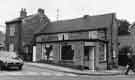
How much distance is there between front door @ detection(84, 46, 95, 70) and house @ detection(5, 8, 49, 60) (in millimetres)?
9942

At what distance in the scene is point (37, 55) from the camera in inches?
1030

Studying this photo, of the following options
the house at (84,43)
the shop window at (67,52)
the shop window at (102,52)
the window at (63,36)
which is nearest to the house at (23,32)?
the house at (84,43)

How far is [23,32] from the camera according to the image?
30.4 meters

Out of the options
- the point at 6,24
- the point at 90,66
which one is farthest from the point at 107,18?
the point at 6,24

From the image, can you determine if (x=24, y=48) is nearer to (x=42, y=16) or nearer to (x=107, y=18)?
(x=42, y=16)

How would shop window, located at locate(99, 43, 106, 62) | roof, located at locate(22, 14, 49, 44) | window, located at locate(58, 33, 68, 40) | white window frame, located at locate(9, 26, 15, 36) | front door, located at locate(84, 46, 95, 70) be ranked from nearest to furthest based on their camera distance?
front door, located at locate(84, 46, 95, 70) → shop window, located at locate(99, 43, 106, 62) → window, located at locate(58, 33, 68, 40) → roof, located at locate(22, 14, 49, 44) → white window frame, located at locate(9, 26, 15, 36)

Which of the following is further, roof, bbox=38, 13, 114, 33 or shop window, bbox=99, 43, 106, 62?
roof, bbox=38, 13, 114, 33

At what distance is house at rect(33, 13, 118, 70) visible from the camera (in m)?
21.5

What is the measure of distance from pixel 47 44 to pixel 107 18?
854 cm

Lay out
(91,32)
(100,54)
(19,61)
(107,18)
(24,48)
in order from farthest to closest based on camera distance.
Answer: (24,48) < (107,18) < (91,32) < (100,54) < (19,61)

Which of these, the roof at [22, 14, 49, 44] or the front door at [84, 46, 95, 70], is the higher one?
the roof at [22, 14, 49, 44]

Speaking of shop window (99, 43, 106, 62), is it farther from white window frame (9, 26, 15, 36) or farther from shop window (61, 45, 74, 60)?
white window frame (9, 26, 15, 36)

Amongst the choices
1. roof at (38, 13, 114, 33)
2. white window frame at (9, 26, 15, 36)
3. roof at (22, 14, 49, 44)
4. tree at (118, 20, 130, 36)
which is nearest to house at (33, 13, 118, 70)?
roof at (38, 13, 114, 33)

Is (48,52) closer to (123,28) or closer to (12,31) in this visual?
(12,31)
